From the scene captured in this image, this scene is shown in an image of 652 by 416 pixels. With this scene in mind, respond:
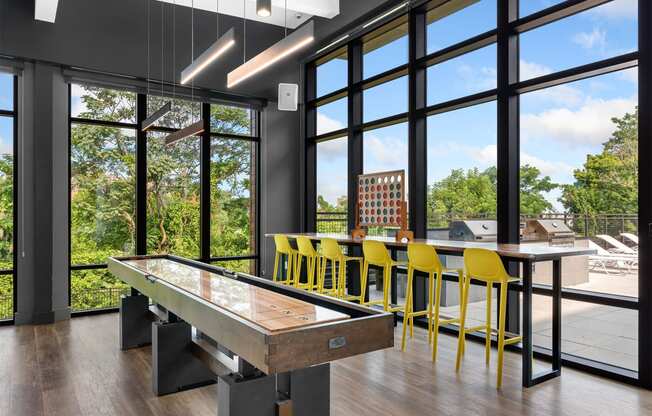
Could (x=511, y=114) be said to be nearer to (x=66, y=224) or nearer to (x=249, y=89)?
(x=249, y=89)

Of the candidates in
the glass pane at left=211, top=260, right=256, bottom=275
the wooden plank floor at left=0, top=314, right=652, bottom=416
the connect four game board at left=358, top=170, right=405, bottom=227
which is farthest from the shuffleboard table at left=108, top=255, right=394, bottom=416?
the glass pane at left=211, top=260, right=256, bottom=275

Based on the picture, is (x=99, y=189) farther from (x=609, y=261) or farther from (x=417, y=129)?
(x=609, y=261)

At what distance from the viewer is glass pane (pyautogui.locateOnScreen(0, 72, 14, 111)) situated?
5355 millimetres

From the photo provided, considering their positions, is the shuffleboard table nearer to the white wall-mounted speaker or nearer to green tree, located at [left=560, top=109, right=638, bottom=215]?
green tree, located at [left=560, top=109, right=638, bottom=215]

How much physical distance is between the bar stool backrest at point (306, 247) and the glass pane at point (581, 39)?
285 cm

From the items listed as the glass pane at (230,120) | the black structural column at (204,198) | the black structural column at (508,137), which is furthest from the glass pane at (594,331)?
the glass pane at (230,120)

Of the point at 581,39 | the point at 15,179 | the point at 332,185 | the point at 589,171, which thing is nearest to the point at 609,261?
the point at 589,171

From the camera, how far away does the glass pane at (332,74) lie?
6.66 metres

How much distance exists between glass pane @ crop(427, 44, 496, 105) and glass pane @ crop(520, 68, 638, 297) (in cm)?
53

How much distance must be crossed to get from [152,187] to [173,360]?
139 inches

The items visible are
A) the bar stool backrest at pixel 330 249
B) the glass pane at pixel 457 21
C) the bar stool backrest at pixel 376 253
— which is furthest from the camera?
the bar stool backrest at pixel 330 249

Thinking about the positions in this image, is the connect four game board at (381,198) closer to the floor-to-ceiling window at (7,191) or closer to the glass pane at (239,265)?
the glass pane at (239,265)

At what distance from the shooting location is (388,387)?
335cm

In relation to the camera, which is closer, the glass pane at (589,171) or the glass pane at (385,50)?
the glass pane at (589,171)
